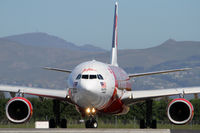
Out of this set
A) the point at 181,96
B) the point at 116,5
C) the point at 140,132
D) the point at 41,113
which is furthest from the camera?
the point at 41,113

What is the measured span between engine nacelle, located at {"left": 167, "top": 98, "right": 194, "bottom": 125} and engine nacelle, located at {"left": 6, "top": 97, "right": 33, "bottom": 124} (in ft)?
27.3

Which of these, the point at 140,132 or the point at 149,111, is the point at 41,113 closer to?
the point at 149,111

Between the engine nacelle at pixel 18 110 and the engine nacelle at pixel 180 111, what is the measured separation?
8.33 metres

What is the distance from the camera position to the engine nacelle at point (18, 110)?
33.3 m

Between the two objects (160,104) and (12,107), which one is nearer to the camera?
(12,107)

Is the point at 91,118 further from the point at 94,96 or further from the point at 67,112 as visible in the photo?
the point at 67,112

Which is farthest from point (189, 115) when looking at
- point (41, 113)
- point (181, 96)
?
point (41, 113)

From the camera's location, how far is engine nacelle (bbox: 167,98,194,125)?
33.4 meters

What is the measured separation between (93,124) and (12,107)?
508 cm

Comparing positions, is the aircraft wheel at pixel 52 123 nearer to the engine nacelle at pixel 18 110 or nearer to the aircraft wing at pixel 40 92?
the aircraft wing at pixel 40 92

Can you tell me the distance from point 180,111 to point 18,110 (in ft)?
32.0

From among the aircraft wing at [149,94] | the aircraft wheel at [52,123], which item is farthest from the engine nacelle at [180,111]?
the aircraft wheel at [52,123]

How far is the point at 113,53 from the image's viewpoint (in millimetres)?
49375

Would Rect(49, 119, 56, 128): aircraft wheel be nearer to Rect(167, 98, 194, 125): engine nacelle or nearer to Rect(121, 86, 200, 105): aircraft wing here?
Rect(121, 86, 200, 105): aircraft wing
